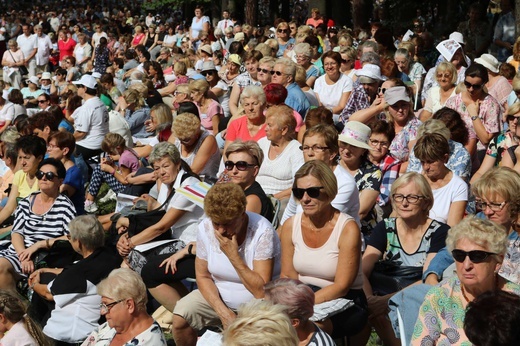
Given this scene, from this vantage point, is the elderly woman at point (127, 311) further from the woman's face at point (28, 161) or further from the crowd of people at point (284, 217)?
the woman's face at point (28, 161)

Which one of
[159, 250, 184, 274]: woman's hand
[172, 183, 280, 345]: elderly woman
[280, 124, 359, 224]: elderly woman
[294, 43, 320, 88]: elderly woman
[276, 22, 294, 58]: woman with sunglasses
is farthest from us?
[276, 22, 294, 58]: woman with sunglasses

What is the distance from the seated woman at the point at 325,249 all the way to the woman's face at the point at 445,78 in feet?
14.4

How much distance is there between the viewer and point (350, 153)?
7.58 metres

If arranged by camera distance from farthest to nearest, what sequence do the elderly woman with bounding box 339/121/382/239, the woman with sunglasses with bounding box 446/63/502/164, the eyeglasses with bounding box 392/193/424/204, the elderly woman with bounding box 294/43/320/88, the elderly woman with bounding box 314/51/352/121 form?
the elderly woman with bounding box 294/43/320/88 → the elderly woman with bounding box 314/51/352/121 → the woman with sunglasses with bounding box 446/63/502/164 → the elderly woman with bounding box 339/121/382/239 → the eyeglasses with bounding box 392/193/424/204

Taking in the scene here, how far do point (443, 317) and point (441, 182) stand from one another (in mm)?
2274

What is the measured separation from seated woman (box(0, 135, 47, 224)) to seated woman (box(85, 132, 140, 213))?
1049 mm

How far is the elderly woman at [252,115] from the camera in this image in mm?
9211

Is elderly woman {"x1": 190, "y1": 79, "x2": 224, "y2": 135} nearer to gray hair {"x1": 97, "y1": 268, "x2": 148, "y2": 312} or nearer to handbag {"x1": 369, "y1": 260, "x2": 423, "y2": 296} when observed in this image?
handbag {"x1": 369, "y1": 260, "x2": 423, "y2": 296}

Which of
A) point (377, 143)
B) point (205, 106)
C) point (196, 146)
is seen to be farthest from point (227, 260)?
point (205, 106)

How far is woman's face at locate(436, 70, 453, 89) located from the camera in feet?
32.5

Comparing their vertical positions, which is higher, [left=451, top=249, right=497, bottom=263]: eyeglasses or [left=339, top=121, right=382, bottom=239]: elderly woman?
[left=451, top=249, right=497, bottom=263]: eyeglasses

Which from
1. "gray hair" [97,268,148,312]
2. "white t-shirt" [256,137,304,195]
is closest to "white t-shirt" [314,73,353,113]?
"white t-shirt" [256,137,304,195]

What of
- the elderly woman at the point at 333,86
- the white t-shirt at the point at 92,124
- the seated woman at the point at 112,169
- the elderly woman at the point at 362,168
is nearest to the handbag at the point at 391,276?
the elderly woman at the point at 362,168

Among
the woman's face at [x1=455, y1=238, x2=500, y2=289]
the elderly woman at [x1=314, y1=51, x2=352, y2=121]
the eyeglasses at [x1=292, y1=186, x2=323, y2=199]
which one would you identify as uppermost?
the woman's face at [x1=455, y1=238, x2=500, y2=289]
